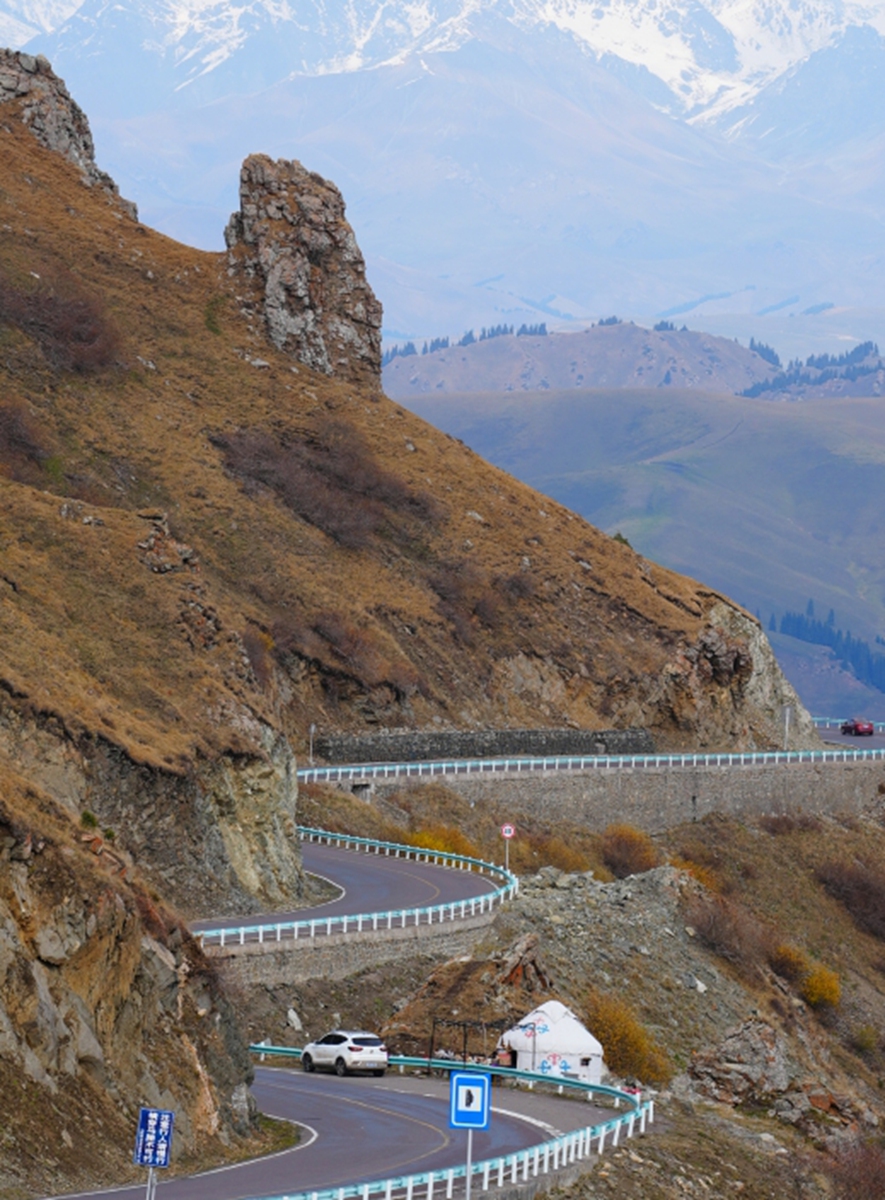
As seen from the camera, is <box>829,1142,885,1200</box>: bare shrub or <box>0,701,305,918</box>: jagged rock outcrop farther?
<box>0,701,305,918</box>: jagged rock outcrop

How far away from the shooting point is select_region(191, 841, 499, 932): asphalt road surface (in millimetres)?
53616

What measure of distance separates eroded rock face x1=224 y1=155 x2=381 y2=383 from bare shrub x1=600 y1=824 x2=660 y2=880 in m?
39.9

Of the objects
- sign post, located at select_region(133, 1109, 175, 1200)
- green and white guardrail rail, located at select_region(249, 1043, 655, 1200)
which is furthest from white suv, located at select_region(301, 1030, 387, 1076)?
sign post, located at select_region(133, 1109, 175, 1200)

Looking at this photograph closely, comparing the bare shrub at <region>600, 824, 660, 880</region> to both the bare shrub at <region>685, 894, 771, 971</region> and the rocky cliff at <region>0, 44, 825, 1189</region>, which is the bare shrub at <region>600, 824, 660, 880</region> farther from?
the bare shrub at <region>685, 894, 771, 971</region>

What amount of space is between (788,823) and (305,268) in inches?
1699

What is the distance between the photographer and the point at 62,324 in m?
106

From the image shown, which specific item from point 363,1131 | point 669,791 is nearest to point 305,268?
point 669,791

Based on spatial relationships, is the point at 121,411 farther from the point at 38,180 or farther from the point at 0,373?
the point at 38,180

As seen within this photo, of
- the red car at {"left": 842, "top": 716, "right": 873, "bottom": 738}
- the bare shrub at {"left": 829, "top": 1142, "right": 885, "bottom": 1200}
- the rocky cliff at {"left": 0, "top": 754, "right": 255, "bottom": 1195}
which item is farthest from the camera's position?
the red car at {"left": 842, "top": 716, "right": 873, "bottom": 738}

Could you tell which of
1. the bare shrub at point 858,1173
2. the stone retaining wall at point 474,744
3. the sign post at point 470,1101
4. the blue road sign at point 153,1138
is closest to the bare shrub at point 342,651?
the stone retaining wall at point 474,744

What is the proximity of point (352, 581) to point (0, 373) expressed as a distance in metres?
20.7

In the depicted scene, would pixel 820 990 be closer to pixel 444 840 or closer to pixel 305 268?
pixel 444 840

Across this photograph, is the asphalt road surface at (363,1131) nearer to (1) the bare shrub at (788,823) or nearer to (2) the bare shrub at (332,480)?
(1) the bare shrub at (788,823)

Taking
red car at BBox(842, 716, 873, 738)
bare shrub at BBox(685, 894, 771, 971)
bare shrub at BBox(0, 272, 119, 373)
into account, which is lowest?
bare shrub at BBox(685, 894, 771, 971)
